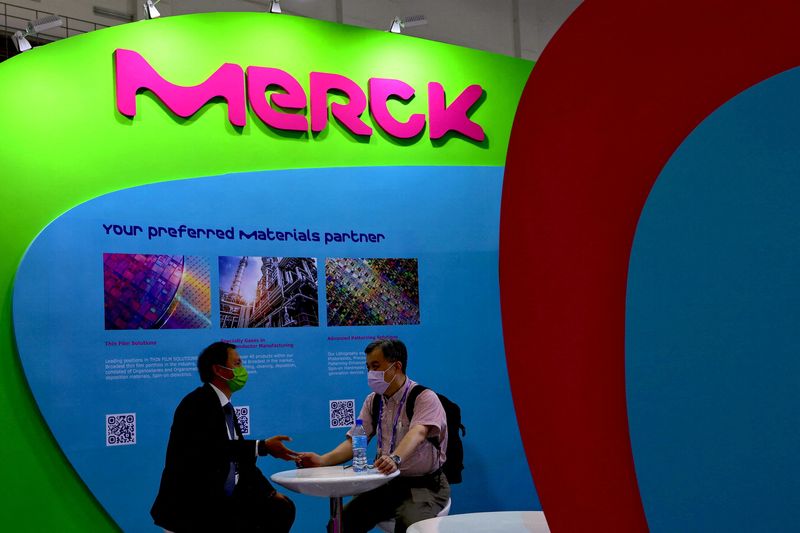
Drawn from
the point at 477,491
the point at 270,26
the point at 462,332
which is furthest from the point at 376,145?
the point at 477,491

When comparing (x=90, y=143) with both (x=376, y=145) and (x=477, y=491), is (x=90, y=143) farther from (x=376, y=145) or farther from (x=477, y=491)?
(x=477, y=491)

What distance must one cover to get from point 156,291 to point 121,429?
76 cm

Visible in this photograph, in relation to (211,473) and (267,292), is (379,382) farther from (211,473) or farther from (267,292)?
(211,473)

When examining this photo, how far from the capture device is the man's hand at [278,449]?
15.0 feet

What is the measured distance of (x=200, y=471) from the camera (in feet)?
14.2

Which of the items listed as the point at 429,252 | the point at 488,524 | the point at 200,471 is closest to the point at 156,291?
the point at 200,471

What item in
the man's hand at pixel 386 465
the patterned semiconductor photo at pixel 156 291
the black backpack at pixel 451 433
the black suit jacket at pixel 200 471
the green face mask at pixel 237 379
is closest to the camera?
the man's hand at pixel 386 465

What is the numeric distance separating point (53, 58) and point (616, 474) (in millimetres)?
4103

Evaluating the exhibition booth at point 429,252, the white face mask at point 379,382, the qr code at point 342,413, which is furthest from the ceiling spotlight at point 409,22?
the qr code at point 342,413

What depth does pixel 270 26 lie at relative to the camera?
5.18 m

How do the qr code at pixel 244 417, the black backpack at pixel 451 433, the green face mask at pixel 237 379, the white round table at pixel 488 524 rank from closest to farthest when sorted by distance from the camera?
1. the white round table at pixel 488 524
2. the black backpack at pixel 451 433
3. the green face mask at pixel 237 379
4. the qr code at pixel 244 417

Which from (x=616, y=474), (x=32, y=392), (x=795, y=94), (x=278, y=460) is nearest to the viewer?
(x=795, y=94)

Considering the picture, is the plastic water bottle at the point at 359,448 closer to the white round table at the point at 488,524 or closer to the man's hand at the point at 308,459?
the man's hand at the point at 308,459

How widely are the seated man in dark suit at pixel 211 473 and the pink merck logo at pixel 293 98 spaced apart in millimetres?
1649
